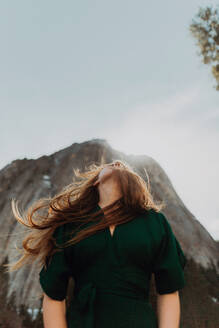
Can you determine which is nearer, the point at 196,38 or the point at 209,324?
the point at 209,324

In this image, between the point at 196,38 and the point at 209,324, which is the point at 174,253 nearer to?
the point at 209,324

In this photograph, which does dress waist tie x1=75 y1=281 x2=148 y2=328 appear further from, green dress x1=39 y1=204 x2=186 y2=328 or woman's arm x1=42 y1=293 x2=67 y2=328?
woman's arm x1=42 y1=293 x2=67 y2=328

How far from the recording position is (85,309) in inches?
75.5

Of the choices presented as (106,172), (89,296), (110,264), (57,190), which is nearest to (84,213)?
(106,172)

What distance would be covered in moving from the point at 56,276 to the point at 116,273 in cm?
37

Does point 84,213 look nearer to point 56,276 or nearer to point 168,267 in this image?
point 56,276

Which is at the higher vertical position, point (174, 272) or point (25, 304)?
point (174, 272)

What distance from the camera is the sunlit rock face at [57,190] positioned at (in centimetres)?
450

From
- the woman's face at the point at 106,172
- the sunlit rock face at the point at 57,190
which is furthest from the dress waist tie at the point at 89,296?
the sunlit rock face at the point at 57,190

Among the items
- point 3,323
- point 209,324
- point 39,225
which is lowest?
point 209,324

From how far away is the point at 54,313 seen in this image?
198 centimetres

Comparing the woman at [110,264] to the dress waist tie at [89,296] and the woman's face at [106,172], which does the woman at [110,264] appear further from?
the woman's face at [106,172]

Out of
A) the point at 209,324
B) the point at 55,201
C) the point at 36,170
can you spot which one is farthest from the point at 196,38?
the point at 55,201

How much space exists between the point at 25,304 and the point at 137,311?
9.10ft
